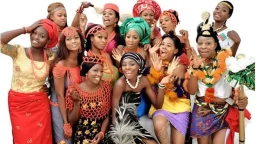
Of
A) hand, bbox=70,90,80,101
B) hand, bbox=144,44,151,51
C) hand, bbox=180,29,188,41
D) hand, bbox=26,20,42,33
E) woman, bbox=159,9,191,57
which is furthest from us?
woman, bbox=159,9,191,57

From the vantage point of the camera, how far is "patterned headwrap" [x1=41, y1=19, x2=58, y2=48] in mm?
5141

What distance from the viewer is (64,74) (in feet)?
17.0

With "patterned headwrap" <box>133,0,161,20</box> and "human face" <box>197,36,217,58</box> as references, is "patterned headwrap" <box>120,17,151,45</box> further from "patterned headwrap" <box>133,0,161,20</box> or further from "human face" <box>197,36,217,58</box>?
"human face" <box>197,36,217,58</box>

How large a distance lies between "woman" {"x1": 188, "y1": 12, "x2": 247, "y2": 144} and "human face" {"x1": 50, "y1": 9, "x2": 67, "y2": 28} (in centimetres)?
149

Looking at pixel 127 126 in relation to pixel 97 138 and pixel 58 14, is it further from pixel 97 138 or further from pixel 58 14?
pixel 58 14

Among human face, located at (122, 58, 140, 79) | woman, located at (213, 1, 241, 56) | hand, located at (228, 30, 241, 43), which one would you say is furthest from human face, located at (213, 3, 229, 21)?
human face, located at (122, 58, 140, 79)

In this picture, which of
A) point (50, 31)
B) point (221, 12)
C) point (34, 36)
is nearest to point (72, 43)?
point (50, 31)

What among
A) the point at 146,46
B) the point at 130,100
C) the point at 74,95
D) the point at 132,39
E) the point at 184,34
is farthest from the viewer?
the point at 184,34

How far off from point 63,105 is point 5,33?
886 millimetres

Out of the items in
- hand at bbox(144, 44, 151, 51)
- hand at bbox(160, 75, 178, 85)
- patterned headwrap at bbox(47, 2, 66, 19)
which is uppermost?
patterned headwrap at bbox(47, 2, 66, 19)

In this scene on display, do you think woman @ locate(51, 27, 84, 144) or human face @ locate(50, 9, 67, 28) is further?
human face @ locate(50, 9, 67, 28)

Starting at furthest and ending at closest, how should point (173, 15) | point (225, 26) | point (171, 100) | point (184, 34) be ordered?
point (225, 26) < point (173, 15) < point (184, 34) < point (171, 100)

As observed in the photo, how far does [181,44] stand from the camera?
5527 mm

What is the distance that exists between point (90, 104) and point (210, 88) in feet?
3.86
